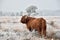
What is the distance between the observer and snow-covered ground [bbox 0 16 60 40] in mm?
1853

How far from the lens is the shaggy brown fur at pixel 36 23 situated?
181 centimetres

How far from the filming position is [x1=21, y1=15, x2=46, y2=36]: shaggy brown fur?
1.81 metres

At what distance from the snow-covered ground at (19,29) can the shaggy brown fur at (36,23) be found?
0.06 meters

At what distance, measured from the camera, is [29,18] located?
1.93 meters

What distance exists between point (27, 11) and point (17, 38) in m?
0.38

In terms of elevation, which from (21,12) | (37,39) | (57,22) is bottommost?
(37,39)

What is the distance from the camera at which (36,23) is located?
1834mm

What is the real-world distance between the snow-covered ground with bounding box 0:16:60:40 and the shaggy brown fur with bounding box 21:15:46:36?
6 centimetres

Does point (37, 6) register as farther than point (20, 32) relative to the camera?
Yes

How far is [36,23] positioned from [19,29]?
0.26m

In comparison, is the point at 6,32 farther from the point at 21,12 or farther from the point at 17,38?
the point at 21,12

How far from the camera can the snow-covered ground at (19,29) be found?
1.85 meters

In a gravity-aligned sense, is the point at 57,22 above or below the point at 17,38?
above

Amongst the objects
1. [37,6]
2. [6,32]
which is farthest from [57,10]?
[6,32]
